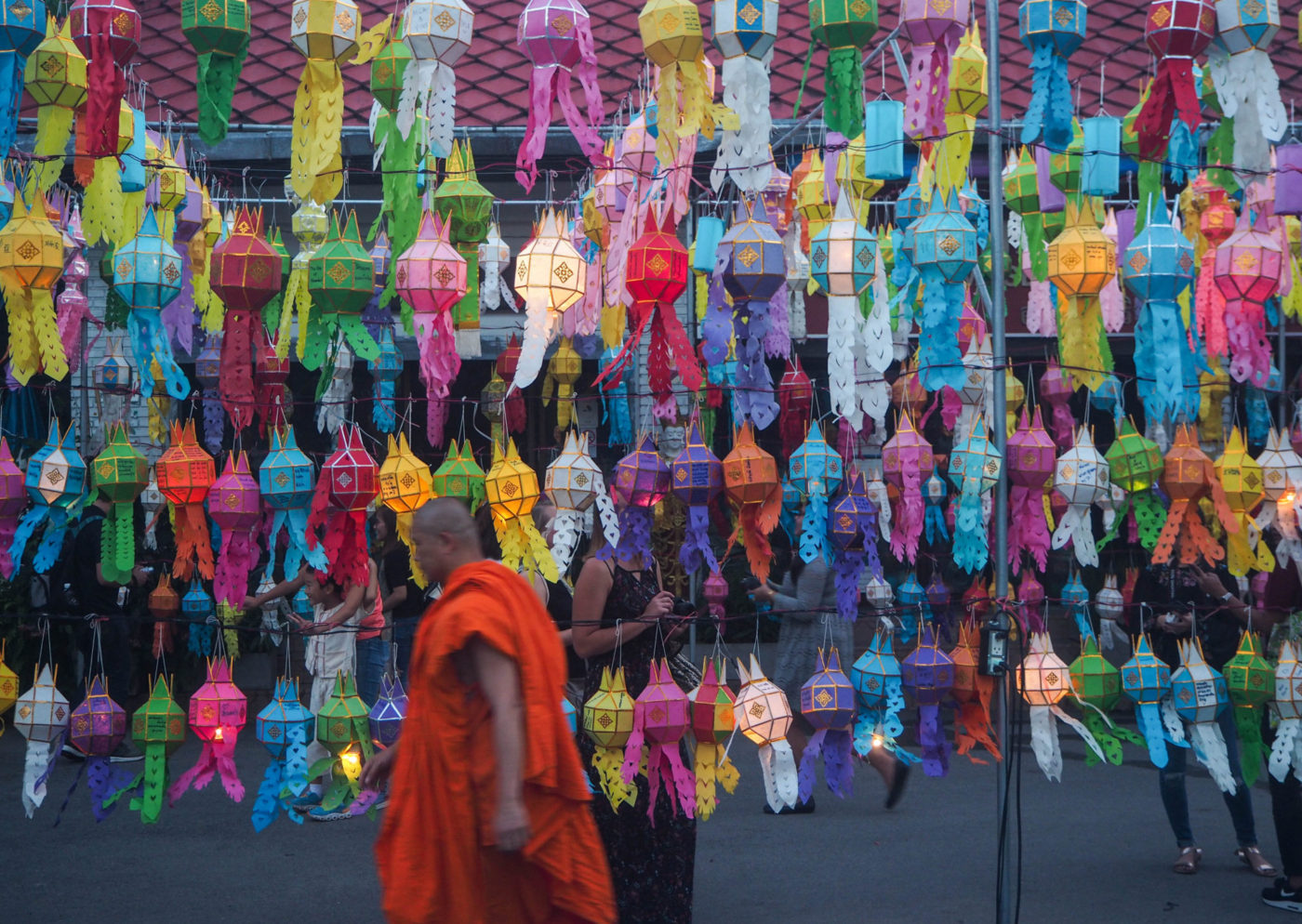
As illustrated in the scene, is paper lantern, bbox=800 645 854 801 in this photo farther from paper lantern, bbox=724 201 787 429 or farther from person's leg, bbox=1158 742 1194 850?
person's leg, bbox=1158 742 1194 850

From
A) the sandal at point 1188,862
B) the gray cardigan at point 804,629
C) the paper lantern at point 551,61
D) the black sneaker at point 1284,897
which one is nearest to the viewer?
the paper lantern at point 551,61

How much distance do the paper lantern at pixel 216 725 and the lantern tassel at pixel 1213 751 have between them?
2.75 m

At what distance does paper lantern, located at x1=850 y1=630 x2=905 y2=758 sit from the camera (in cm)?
376

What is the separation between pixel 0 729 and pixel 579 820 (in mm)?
2247

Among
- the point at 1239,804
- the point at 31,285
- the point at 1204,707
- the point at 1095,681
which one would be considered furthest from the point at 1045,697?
the point at 31,285

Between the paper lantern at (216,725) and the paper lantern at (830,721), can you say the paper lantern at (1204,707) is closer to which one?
the paper lantern at (830,721)

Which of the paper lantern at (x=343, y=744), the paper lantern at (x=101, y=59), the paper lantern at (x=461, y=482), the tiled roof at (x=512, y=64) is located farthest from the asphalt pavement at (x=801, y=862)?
the tiled roof at (x=512, y=64)

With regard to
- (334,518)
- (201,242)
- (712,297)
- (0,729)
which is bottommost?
(0,729)

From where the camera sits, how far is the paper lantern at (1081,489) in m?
3.76

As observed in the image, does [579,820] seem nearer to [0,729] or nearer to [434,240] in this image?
[434,240]

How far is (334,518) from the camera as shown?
3619 millimetres

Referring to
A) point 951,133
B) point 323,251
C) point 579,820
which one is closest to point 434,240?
point 323,251

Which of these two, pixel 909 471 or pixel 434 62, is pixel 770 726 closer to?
pixel 909 471

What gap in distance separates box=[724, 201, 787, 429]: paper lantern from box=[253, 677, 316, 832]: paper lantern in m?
1.54
